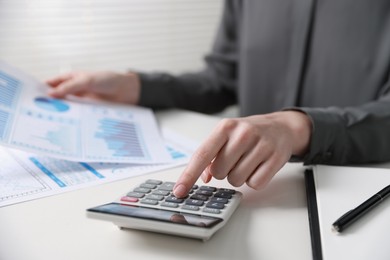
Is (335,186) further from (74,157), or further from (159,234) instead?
(74,157)

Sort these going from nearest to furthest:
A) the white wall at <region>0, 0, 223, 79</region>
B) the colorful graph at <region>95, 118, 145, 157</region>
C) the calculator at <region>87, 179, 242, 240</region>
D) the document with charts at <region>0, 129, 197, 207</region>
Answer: the calculator at <region>87, 179, 242, 240</region>
the document with charts at <region>0, 129, 197, 207</region>
the colorful graph at <region>95, 118, 145, 157</region>
the white wall at <region>0, 0, 223, 79</region>

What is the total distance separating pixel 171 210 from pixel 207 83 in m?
0.62

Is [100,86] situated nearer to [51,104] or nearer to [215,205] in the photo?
[51,104]

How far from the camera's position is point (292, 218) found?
0.49 meters

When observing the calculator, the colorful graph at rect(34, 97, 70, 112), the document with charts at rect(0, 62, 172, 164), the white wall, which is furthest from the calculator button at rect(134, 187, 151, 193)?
the white wall

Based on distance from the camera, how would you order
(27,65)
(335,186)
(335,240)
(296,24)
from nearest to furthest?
(335,240) < (335,186) < (296,24) < (27,65)

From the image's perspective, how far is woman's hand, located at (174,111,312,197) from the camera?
0.50 metres

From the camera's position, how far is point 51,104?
2.56 feet

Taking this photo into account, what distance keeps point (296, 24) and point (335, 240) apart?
0.57m

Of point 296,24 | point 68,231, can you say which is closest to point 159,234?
point 68,231

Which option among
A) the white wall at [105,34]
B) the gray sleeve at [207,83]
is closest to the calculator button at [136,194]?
the gray sleeve at [207,83]

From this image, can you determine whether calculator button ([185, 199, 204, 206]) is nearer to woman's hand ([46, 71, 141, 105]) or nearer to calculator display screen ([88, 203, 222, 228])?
calculator display screen ([88, 203, 222, 228])

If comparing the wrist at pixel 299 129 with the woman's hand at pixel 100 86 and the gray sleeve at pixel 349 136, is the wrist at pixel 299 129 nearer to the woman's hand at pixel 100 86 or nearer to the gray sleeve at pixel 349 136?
the gray sleeve at pixel 349 136

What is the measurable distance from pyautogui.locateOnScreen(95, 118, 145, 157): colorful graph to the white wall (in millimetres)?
537
